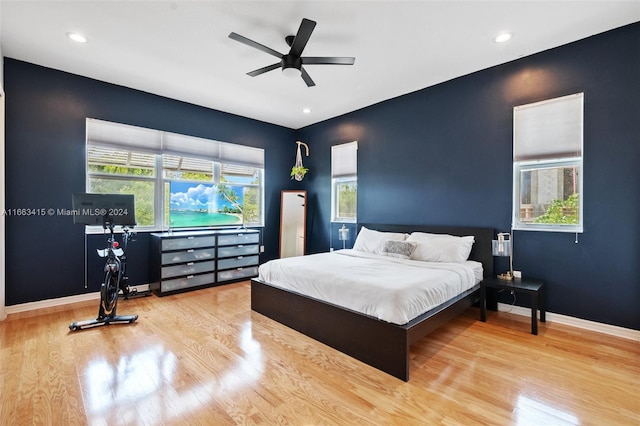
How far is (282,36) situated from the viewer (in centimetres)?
292

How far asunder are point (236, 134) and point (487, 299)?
15.5ft

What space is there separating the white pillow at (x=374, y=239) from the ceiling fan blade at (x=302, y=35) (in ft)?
8.77

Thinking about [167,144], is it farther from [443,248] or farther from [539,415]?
[539,415]

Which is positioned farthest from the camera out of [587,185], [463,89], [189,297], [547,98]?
[189,297]

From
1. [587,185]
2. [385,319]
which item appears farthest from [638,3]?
[385,319]

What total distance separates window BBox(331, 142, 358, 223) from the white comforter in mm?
1756

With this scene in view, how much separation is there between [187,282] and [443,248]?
3.67 metres

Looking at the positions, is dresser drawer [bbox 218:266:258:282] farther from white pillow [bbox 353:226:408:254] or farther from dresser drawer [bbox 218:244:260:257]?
white pillow [bbox 353:226:408:254]

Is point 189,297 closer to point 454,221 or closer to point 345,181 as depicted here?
point 345,181

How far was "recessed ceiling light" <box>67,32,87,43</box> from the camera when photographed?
2.88m

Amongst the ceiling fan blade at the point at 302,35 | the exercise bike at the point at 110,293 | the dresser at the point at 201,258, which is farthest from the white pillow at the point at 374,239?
the exercise bike at the point at 110,293

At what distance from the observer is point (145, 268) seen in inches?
174

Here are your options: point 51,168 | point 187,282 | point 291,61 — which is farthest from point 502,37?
point 51,168

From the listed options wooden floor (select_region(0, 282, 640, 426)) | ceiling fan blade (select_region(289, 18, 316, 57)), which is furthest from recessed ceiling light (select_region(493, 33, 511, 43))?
wooden floor (select_region(0, 282, 640, 426))
